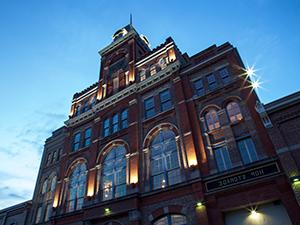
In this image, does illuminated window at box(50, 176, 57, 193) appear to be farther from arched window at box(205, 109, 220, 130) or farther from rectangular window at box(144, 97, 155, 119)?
arched window at box(205, 109, 220, 130)

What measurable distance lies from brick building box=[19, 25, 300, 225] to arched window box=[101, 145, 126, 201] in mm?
89

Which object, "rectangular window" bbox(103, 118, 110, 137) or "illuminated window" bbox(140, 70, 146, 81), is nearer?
"rectangular window" bbox(103, 118, 110, 137)

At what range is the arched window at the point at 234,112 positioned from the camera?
655 inches

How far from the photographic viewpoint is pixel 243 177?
45.8ft

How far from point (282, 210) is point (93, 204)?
1349 centimetres

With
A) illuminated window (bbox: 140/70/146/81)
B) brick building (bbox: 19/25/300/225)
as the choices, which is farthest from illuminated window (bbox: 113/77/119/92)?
illuminated window (bbox: 140/70/146/81)

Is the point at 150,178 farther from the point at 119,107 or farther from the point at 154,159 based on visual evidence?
the point at 119,107

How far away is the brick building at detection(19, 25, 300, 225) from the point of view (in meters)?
13.9

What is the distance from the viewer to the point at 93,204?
62.3 feet

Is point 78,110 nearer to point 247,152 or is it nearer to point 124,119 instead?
point 124,119

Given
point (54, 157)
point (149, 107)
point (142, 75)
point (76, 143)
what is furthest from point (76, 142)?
point (142, 75)

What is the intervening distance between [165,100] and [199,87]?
11.2 ft

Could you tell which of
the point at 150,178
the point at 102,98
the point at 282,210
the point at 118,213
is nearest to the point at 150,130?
the point at 150,178

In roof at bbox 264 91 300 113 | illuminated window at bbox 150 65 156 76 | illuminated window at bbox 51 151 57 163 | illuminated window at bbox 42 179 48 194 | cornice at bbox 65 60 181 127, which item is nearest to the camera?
roof at bbox 264 91 300 113
